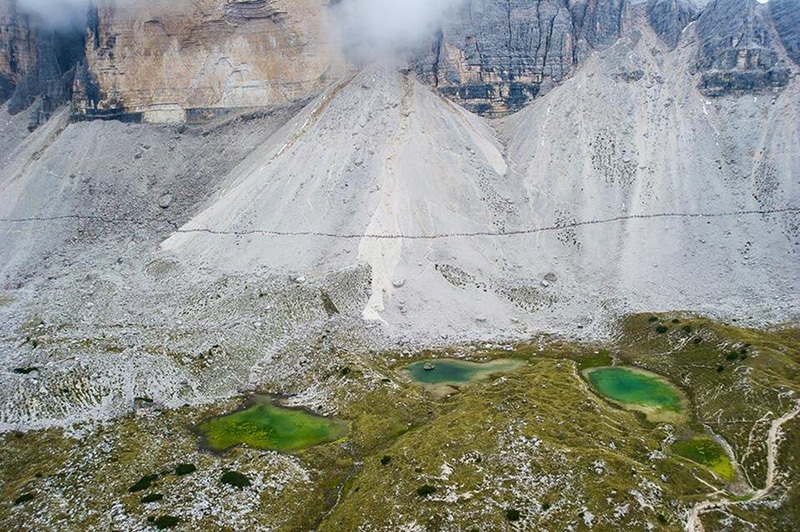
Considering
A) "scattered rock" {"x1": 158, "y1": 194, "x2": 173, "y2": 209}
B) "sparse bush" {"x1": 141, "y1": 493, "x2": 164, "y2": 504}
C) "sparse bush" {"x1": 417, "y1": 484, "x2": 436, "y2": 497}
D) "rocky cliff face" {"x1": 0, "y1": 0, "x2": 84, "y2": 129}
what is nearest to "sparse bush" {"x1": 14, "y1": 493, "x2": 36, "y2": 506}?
"sparse bush" {"x1": 141, "y1": 493, "x2": 164, "y2": 504}

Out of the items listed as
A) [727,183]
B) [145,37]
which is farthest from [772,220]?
[145,37]

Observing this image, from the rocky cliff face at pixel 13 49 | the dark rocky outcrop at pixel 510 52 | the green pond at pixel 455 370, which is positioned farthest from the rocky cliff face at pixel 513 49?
the rocky cliff face at pixel 13 49

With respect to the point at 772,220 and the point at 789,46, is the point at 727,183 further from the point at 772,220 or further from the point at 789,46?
the point at 789,46

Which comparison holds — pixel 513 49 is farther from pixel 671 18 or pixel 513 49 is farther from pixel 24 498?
pixel 24 498

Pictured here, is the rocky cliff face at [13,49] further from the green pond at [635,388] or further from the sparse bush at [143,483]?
the green pond at [635,388]

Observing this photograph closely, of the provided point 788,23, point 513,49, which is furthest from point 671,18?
point 513,49

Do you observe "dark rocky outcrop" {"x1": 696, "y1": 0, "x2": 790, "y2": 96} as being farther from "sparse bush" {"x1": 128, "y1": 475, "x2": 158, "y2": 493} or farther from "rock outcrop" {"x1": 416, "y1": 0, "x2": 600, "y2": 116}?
"sparse bush" {"x1": 128, "y1": 475, "x2": 158, "y2": 493}
